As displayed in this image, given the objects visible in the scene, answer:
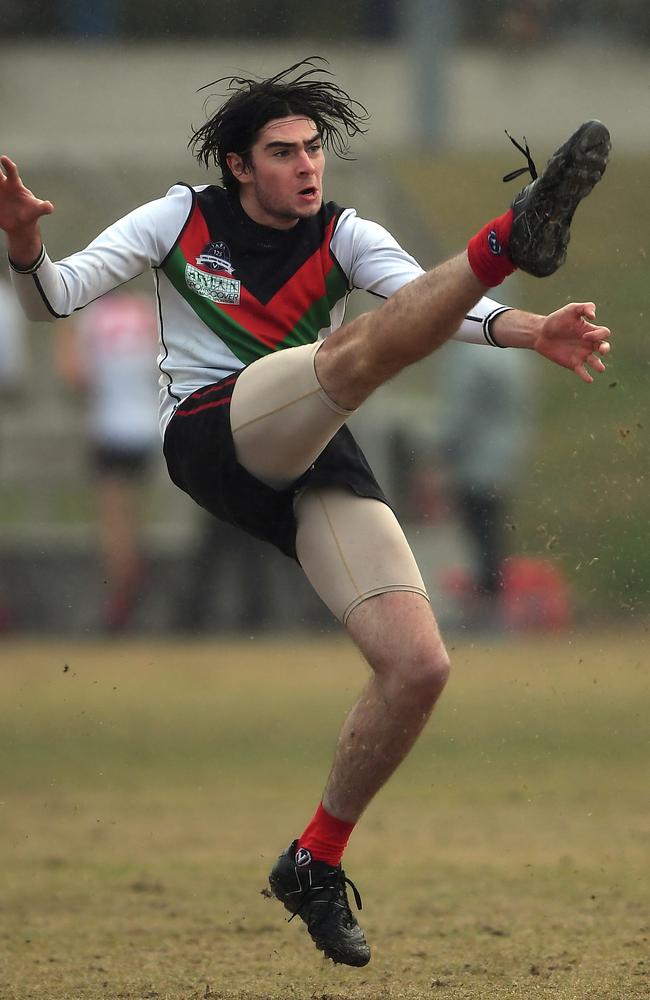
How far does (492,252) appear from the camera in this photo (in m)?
3.77

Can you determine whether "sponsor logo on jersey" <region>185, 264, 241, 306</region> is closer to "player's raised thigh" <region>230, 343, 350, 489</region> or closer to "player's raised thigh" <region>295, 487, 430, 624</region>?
"player's raised thigh" <region>230, 343, 350, 489</region>

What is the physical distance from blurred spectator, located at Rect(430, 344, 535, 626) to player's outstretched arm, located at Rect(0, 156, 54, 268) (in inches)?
215

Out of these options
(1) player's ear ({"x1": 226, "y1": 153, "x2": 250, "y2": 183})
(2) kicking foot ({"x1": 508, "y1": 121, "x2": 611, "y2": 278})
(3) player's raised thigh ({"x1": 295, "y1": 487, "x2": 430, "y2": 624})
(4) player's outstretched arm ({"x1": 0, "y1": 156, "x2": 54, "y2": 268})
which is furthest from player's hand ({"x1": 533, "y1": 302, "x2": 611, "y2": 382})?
(4) player's outstretched arm ({"x1": 0, "y1": 156, "x2": 54, "y2": 268})

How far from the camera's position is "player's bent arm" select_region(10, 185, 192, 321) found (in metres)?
4.20

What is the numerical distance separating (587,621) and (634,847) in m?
2.71

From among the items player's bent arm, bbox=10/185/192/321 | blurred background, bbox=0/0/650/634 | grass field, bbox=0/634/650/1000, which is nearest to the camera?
player's bent arm, bbox=10/185/192/321

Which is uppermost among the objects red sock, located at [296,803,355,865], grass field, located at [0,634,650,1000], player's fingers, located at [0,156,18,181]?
player's fingers, located at [0,156,18,181]

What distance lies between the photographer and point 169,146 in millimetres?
9844

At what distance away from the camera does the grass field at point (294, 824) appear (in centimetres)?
473

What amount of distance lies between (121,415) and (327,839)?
6.05 metres

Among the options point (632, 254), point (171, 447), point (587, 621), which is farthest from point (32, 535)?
point (171, 447)

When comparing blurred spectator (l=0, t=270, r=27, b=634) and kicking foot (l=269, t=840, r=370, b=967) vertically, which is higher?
blurred spectator (l=0, t=270, r=27, b=634)

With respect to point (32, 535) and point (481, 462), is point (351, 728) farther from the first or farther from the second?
point (32, 535)

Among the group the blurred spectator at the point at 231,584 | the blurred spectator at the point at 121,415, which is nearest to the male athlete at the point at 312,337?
the blurred spectator at the point at 231,584
